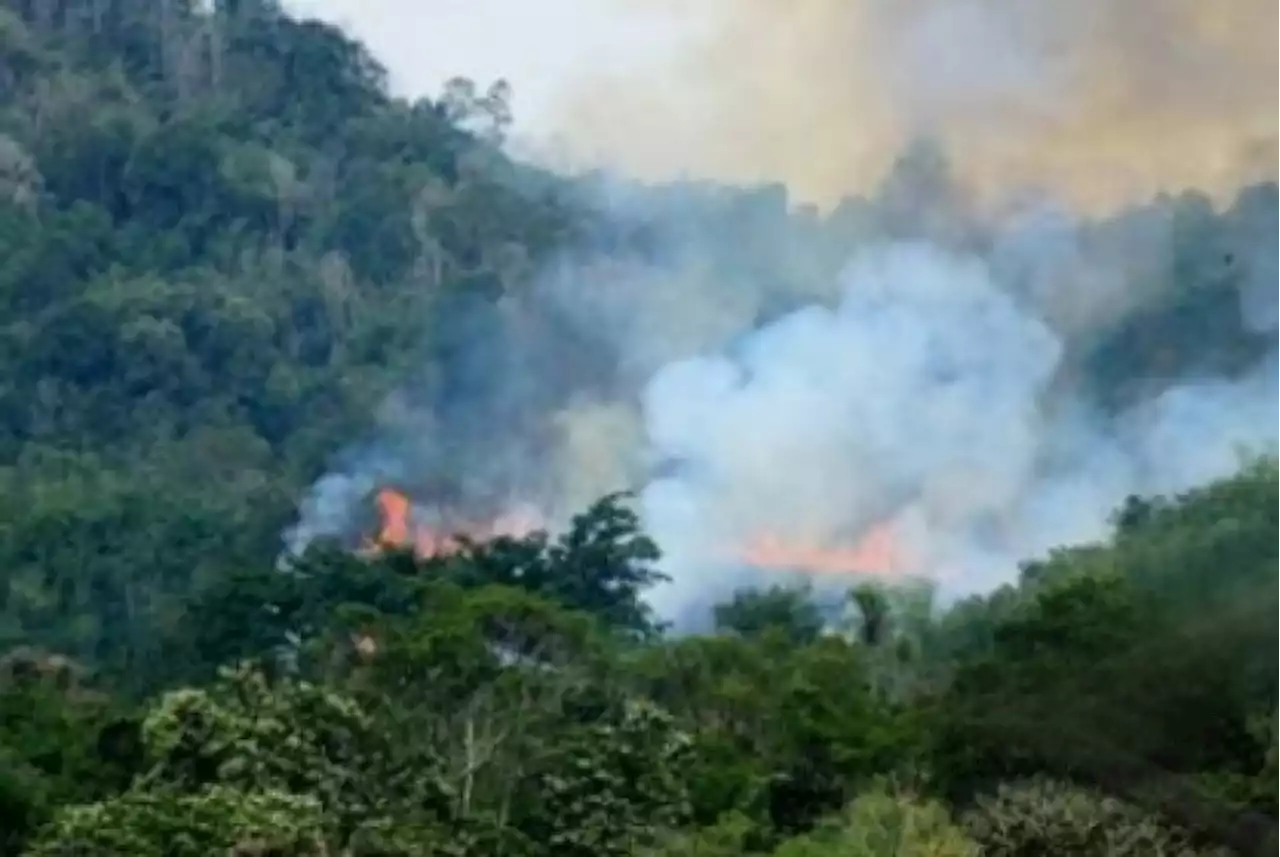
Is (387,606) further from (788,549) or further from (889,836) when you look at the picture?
(788,549)

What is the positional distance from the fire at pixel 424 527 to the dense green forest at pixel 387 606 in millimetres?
2279

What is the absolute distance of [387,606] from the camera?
3591 centimetres

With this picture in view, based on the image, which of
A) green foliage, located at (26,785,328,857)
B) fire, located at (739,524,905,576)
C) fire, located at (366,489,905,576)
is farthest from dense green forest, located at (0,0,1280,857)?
fire, located at (739,524,905,576)

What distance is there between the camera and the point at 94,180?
66.3m

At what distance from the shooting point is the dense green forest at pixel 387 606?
21.7m

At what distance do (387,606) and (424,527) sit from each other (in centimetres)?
2099

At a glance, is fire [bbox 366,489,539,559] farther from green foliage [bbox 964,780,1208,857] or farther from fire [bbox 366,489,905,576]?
green foliage [bbox 964,780,1208,857]

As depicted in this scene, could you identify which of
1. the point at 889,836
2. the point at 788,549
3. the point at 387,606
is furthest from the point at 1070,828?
the point at 788,549

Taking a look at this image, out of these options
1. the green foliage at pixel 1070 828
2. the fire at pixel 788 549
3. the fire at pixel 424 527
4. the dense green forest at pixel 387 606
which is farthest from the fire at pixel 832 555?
the green foliage at pixel 1070 828

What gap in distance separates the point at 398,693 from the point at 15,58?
48774 millimetres

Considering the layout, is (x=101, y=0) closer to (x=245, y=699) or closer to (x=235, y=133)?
(x=235, y=133)

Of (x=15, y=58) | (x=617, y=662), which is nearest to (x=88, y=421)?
(x=15, y=58)

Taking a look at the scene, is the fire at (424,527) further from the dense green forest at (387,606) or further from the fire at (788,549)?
the dense green forest at (387,606)

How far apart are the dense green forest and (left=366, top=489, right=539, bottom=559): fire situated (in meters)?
2.28
